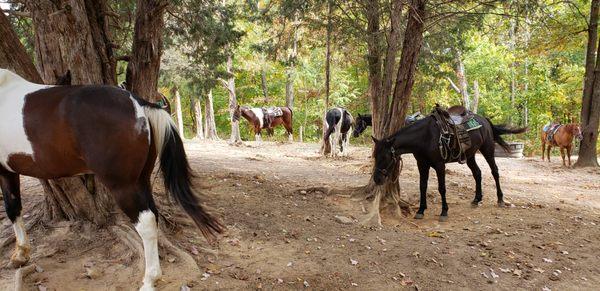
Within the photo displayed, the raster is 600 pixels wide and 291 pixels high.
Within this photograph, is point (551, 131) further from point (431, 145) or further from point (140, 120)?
point (140, 120)

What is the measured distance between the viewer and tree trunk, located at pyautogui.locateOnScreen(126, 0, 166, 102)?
4.48 metres

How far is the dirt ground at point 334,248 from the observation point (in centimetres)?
324

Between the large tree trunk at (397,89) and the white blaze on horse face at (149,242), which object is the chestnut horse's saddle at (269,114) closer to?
the large tree trunk at (397,89)

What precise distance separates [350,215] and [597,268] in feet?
10.3

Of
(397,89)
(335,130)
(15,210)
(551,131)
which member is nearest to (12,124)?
(15,210)

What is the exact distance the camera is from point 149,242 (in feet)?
9.07

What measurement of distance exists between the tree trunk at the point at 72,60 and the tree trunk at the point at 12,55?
0.10 metres

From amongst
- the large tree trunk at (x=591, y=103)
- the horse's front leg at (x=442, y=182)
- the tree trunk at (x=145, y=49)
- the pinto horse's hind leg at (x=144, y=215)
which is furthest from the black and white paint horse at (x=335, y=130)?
the pinto horse's hind leg at (x=144, y=215)

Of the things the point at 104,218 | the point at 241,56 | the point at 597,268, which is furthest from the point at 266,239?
the point at 241,56

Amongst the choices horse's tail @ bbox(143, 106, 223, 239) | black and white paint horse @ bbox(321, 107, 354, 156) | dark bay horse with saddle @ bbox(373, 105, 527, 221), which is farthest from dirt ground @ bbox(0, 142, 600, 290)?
black and white paint horse @ bbox(321, 107, 354, 156)

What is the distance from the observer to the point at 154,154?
2.87 m

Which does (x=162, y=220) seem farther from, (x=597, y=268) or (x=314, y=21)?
(x=314, y=21)

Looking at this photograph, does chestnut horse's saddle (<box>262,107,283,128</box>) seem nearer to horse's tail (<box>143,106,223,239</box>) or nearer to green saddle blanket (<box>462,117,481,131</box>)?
green saddle blanket (<box>462,117,481,131</box>)

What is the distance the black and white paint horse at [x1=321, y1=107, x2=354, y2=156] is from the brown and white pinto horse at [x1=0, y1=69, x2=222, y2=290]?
11.0 meters
